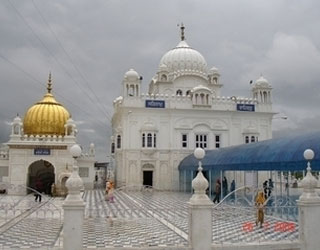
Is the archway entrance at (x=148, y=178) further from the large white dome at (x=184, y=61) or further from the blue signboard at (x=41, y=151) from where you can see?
the large white dome at (x=184, y=61)

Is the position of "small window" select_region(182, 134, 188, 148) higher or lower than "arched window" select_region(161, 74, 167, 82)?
lower

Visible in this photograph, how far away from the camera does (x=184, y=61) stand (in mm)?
35281

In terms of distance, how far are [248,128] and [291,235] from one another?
23.0 m

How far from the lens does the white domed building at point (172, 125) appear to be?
98.5 ft

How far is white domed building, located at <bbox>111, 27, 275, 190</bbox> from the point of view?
3003cm

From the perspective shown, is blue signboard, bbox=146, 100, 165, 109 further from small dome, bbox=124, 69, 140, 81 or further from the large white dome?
the large white dome

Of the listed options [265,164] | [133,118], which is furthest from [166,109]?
[265,164]

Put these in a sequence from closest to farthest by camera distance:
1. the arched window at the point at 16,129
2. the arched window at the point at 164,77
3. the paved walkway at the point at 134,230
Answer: the paved walkway at the point at 134,230 < the arched window at the point at 16,129 < the arched window at the point at 164,77

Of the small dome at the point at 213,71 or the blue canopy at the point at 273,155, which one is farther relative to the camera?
the small dome at the point at 213,71

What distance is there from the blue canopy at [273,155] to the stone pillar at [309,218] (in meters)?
4.75

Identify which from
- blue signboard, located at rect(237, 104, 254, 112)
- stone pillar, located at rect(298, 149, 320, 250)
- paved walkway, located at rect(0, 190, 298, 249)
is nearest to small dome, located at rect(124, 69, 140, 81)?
blue signboard, located at rect(237, 104, 254, 112)

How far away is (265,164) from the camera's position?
52.7 feet

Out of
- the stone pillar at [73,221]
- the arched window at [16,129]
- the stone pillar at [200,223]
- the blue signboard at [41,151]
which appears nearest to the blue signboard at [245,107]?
the blue signboard at [41,151]

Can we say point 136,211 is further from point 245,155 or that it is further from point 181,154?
point 181,154
